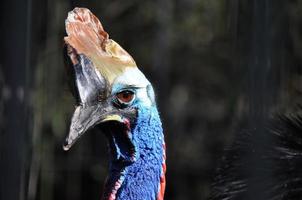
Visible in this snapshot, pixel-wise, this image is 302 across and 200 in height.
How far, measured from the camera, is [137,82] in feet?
6.67

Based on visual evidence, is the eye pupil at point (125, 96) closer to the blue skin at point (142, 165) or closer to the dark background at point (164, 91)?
the blue skin at point (142, 165)

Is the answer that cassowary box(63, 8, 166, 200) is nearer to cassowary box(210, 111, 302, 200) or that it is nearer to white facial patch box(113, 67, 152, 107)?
white facial patch box(113, 67, 152, 107)

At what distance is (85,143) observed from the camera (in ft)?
18.2

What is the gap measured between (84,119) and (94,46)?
0.23 metres

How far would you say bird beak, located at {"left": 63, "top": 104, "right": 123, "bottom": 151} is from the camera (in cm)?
181

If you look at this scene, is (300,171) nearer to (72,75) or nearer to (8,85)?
(72,75)

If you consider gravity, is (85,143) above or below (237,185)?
below

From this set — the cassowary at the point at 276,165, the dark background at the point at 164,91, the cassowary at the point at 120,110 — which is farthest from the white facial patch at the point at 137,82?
the dark background at the point at 164,91

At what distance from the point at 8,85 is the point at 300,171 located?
0.99 meters

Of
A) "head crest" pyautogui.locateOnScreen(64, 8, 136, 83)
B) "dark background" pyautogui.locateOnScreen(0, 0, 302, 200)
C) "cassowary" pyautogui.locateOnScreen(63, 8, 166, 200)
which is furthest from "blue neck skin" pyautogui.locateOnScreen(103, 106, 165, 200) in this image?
"dark background" pyautogui.locateOnScreen(0, 0, 302, 200)

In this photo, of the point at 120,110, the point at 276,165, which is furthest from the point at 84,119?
the point at 276,165

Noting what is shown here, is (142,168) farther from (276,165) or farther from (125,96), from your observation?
(276,165)

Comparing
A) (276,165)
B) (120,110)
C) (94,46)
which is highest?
(94,46)

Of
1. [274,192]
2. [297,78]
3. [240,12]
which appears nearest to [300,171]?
[274,192]
